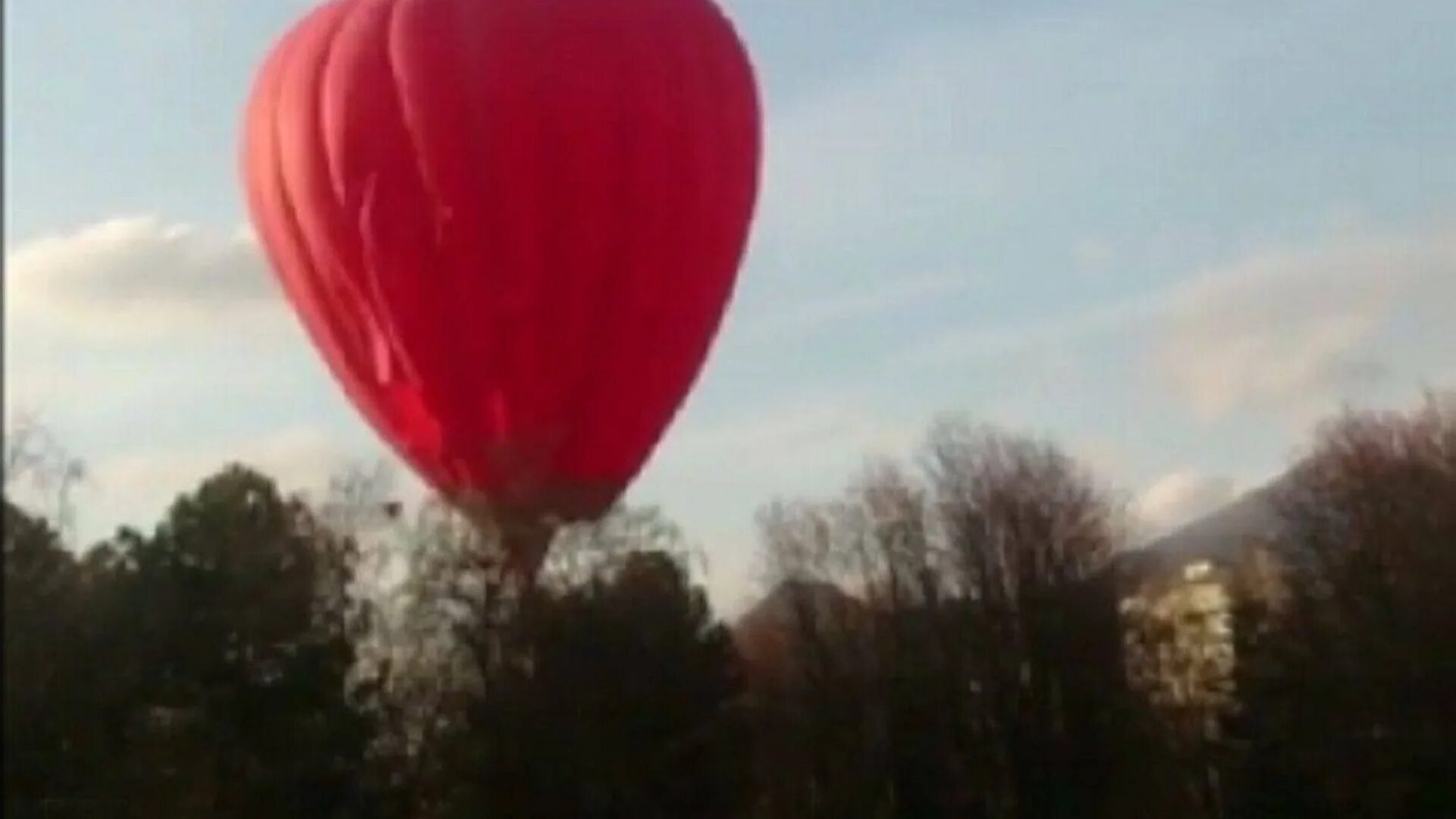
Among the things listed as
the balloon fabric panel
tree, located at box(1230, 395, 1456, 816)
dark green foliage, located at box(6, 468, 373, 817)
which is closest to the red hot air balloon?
the balloon fabric panel

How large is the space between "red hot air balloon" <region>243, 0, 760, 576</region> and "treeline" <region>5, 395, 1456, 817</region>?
6750mm

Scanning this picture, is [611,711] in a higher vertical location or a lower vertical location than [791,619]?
lower

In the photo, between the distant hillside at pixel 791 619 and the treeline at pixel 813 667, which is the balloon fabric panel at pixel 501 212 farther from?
the distant hillside at pixel 791 619

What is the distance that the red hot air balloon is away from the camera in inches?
571

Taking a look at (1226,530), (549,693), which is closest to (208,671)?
(549,693)

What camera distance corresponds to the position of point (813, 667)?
36031 millimetres

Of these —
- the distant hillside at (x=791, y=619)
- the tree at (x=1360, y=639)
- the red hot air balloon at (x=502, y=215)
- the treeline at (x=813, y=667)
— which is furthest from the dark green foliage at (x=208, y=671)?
the tree at (x=1360, y=639)

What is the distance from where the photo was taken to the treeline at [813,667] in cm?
2541

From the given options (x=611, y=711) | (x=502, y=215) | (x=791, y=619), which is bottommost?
(x=611, y=711)

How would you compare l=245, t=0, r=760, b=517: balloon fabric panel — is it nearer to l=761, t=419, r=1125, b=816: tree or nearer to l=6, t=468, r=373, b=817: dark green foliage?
l=6, t=468, r=373, b=817: dark green foliage

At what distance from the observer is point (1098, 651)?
35.7 metres

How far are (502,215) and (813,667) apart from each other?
22.2m

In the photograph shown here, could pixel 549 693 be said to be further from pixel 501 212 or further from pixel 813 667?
pixel 501 212

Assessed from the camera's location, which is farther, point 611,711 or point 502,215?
point 611,711
